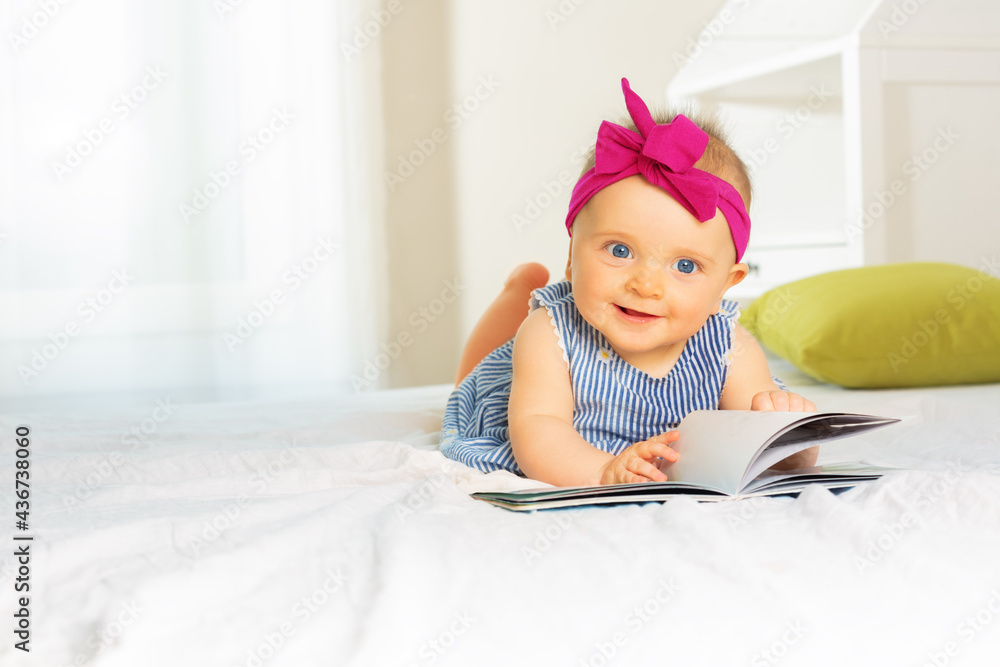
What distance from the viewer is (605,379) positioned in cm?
92

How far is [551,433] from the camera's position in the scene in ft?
2.72

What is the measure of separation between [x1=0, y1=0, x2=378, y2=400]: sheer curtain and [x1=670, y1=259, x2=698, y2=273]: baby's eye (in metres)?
1.99

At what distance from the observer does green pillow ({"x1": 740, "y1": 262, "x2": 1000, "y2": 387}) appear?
148cm

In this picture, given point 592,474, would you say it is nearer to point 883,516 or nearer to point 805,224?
point 883,516

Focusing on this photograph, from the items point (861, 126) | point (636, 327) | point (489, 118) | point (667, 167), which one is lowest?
point (636, 327)

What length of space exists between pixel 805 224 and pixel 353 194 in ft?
4.48

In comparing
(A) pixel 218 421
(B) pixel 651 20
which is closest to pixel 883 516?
(A) pixel 218 421

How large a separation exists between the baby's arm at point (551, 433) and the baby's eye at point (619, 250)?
0.40 feet

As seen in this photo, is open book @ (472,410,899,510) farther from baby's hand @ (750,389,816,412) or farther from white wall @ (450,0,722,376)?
white wall @ (450,0,722,376)

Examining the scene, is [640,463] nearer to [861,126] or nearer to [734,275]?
[734,275]

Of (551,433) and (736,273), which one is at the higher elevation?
(736,273)

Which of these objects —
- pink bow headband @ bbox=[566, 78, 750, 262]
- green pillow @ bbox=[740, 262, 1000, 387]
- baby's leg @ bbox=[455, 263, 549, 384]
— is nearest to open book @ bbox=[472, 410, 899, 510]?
pink bow headband @ bbox=[566, 78, 750, 262]

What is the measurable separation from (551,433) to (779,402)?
23 cm

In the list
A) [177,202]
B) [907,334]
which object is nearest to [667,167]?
[907,334]
